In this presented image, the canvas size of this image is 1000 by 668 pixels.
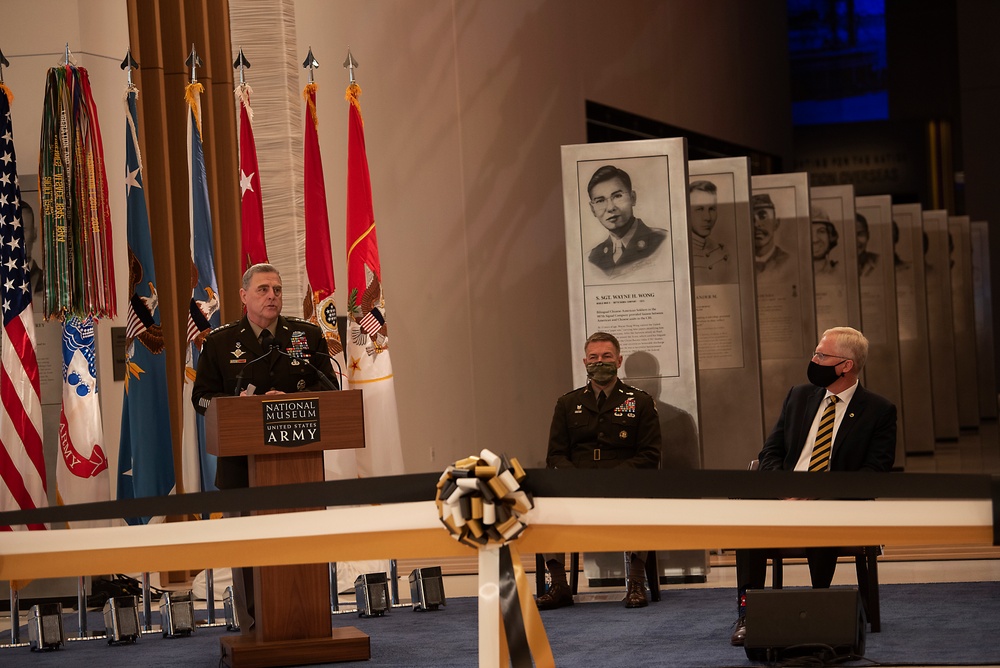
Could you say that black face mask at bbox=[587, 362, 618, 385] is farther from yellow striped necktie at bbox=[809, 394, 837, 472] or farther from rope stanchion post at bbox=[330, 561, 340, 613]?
rope stanchion post at bbox=[330, 561, 340, 613]

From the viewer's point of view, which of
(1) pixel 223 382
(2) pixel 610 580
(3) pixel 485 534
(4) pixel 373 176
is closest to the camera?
(3) pixel 485 534

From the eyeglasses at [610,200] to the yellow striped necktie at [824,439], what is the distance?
201 centimetres

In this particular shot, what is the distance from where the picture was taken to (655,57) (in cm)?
1430

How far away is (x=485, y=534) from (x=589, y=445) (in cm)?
425

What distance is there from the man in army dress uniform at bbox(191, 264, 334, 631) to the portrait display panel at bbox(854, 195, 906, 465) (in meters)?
8.26

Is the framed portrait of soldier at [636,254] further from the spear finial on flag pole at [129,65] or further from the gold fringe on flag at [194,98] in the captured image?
the spear finial on flag pole at [129,65]

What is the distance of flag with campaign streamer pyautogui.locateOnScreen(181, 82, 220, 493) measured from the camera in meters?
6.28

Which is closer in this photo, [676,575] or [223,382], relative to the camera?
[223,382]

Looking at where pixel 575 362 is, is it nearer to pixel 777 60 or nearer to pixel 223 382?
pixel 223 382

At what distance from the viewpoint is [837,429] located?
496 cm

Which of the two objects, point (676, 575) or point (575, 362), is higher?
point (575, 362)

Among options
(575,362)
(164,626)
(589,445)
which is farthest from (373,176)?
(164,626)

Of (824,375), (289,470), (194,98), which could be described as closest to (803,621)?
(824,375)

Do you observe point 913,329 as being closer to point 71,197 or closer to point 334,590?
point 334,590
